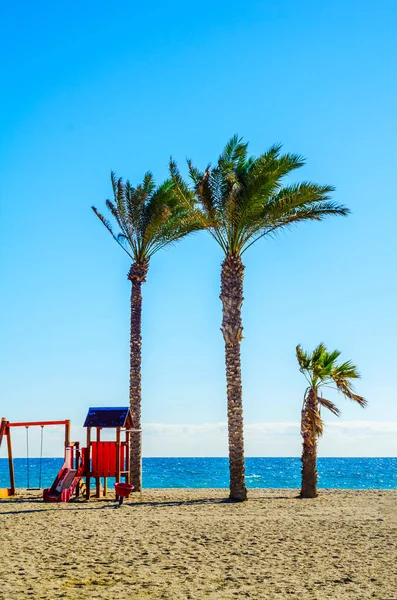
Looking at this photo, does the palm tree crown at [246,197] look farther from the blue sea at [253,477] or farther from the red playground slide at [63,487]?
the blue sea at [253,477]

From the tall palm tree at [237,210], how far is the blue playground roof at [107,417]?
3.47 m

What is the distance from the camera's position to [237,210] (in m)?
21.0

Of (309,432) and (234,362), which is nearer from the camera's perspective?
(234,362)

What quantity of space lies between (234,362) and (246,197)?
16.5 feet

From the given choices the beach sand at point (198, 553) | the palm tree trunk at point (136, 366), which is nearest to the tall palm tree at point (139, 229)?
the palm tree trunk at point (136, 366)

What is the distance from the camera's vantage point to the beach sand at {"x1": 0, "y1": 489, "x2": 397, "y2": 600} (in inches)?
341

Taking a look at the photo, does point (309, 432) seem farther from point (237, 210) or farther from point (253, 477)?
point (253, 477)

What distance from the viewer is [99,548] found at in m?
11.6

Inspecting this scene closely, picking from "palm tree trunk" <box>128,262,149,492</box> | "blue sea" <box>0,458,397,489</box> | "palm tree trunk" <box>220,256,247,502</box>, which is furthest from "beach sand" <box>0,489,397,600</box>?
"blue sea" <box>0,458,397,489</box>

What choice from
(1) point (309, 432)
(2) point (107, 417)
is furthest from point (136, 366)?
(1) point (309, 432)

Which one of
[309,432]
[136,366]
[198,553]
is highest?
[136,366]

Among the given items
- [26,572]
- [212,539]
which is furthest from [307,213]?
[26,572]

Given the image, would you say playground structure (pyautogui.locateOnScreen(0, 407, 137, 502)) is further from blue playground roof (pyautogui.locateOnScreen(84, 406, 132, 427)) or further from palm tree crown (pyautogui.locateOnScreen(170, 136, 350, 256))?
palm tree crown (pyautogui.locateOnScreen(170, 136, 350, 256))

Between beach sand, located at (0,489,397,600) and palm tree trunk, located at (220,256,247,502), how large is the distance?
2299 mm
